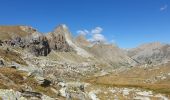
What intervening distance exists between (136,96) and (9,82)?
8123cm

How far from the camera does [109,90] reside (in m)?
126

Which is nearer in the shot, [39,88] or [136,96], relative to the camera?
[39,88]

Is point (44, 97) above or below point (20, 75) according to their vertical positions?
below

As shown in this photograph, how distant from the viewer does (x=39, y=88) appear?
162ft

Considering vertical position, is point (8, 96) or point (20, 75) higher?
point (20, 75)

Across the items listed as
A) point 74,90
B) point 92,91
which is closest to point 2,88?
point 74,90

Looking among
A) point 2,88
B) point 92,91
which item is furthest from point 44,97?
point 92,91

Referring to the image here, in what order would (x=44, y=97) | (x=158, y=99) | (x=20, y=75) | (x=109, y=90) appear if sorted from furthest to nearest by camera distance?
(x=109, y=90), (x=158, y=99), (x=20, y=75), (x=44, y=97)

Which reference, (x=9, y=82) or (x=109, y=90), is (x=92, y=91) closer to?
(x=109, y=90)

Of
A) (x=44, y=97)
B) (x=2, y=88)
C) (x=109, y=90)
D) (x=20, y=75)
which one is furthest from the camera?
(x=109, y=90)

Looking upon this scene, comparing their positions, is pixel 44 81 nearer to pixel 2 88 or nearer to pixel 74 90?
pixel 74 90

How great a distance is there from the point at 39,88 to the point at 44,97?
5.05 meters

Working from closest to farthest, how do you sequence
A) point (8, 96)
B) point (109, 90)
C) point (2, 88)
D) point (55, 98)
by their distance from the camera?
point (8, 96) < point (2, 88) < point (55, 98) < point (109, 90)

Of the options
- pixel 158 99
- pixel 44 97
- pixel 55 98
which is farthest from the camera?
pixel 158 99
